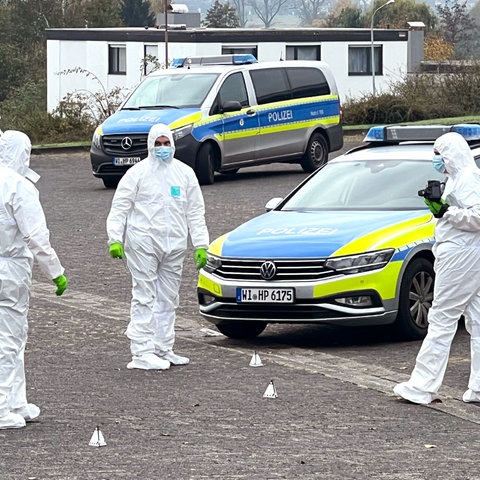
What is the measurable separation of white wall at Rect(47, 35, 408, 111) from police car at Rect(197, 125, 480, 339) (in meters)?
51.7

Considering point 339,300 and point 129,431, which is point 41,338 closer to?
point 339,300

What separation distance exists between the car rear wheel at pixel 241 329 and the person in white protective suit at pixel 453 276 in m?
2.73

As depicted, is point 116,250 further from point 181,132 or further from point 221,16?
point 221,16

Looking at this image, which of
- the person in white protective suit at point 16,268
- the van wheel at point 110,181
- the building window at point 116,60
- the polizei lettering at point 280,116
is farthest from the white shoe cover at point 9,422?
the building window at point 116,60

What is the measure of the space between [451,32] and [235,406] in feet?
351

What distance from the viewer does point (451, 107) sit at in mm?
40062

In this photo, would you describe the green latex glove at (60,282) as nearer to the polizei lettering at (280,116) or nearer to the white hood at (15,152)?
the white hood at (15,152)

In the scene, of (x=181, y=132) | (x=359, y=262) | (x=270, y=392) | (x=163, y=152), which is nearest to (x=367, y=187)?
(x=359, y=262)

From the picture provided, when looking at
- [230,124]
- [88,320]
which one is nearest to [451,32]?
[230,124]

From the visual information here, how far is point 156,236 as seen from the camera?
35.4ft

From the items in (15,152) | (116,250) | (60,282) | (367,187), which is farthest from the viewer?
(367,187)

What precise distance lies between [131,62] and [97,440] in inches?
2287

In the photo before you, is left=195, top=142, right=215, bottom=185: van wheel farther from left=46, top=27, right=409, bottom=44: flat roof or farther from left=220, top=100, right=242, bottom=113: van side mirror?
left=46, top=27, right=409, bottom=44: flat roof

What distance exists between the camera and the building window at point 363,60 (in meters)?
68.7
